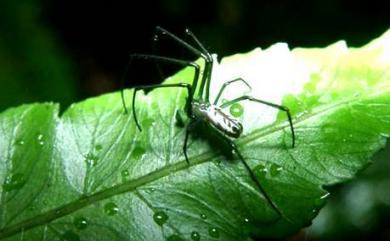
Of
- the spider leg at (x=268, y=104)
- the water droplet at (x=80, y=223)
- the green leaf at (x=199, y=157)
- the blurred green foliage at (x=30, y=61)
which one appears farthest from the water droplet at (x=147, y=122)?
the blurred green foliage at (x=30, y=61)

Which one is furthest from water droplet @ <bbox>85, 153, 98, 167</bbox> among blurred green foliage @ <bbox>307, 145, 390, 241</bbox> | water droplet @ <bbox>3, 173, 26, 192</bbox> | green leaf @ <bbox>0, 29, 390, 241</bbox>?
blurred green foliage @ <bbox>307, 145, 390, 241</bbox>

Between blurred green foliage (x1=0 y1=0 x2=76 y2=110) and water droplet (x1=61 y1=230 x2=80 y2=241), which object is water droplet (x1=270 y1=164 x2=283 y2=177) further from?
blurred green foliage (x1=0 y1=0 x2=76 y2=110)

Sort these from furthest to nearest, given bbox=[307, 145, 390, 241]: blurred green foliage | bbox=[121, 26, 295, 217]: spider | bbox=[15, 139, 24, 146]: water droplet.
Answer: bbox=[307, 145, 390, 241]: blurred green foliage < bbox=[15, 139, 24, 146]: water droplet < bbox=[121, 26, 295, 217]: spider

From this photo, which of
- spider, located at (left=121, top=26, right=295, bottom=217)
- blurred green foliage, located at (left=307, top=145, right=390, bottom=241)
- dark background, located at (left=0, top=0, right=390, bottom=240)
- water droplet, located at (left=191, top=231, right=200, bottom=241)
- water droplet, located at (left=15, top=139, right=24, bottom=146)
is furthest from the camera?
A: dark background, located at (left=0, top=0, right=390, bottom=240)

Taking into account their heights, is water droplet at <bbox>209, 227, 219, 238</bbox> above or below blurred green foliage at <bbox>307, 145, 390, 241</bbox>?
above

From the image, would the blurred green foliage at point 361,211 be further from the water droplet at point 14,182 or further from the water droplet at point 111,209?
the water droplet at point 14,182

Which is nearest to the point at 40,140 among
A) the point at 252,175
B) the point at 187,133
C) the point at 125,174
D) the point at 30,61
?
the point at 125,174
